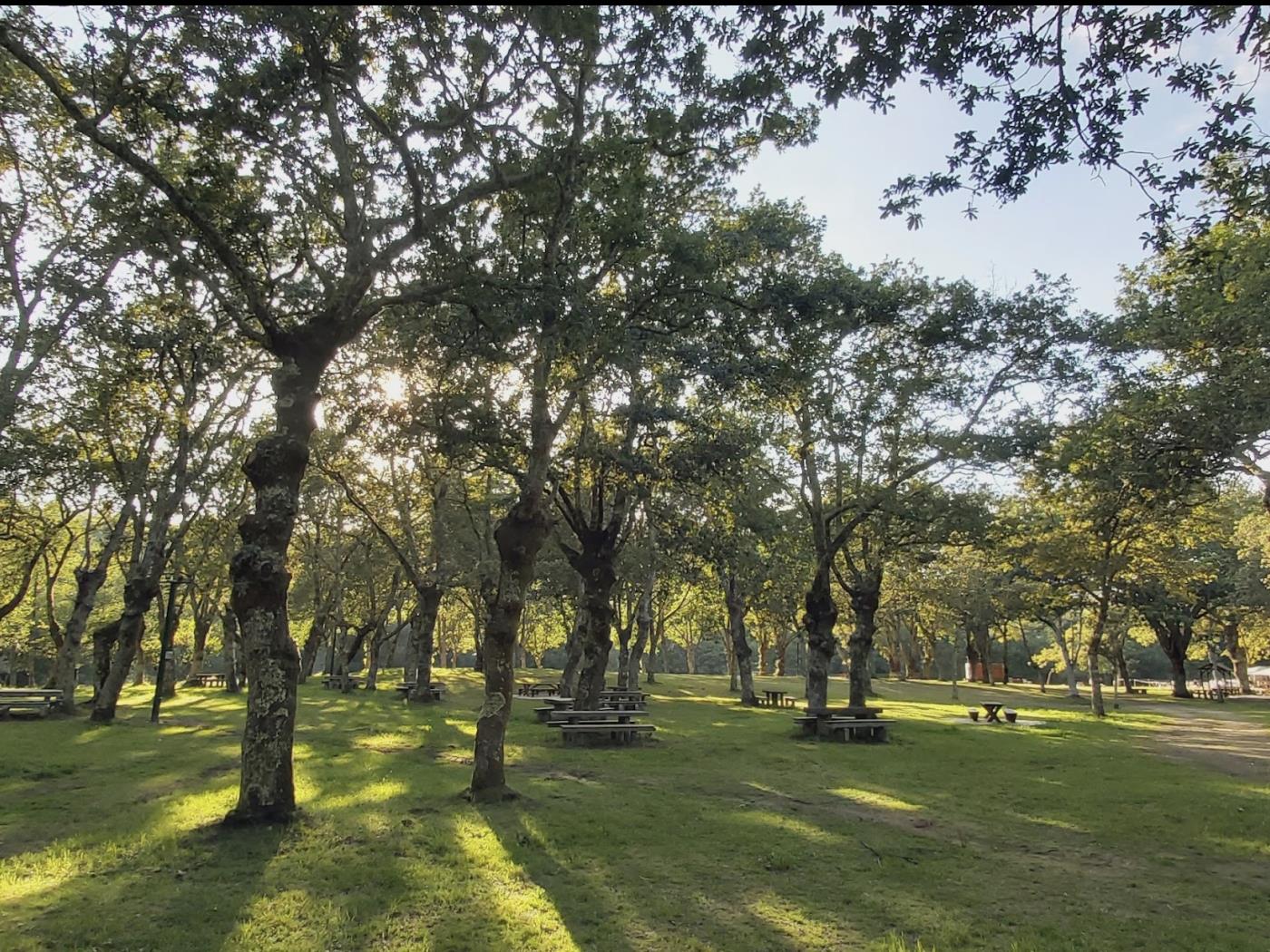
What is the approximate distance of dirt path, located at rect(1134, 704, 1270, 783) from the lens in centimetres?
1599

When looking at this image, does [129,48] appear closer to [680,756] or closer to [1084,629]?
[680,756]

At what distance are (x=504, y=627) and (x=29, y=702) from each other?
18545 mm

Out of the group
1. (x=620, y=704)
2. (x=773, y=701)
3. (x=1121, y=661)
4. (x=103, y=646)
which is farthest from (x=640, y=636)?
(x=1121, y=661)

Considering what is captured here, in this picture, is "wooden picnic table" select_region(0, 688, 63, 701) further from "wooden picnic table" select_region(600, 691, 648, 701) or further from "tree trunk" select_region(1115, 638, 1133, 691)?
"tree trunk" select_region(1115, 638, 1133, 691)

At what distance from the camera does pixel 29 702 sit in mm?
20969

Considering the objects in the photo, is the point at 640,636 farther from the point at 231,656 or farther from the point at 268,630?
the point at 268,630

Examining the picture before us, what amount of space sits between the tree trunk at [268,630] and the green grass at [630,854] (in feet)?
1.80

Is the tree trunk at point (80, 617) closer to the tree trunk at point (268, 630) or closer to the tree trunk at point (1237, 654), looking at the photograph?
the tree trunk at point (268, 630)

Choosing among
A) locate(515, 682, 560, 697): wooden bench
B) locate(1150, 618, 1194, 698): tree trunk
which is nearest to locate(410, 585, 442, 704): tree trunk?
locate(515, 682, 560, 697): wooden bench

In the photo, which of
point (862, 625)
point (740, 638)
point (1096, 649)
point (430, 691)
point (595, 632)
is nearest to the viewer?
point (595, 632)

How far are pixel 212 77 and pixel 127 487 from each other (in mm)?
16210

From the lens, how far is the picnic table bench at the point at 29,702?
68.0ft

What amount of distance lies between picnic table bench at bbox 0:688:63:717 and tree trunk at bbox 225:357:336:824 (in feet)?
56.5

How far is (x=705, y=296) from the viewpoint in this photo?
1229 centimetres
